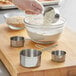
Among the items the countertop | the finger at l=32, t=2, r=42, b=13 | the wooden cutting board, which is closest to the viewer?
the wooden cutting board

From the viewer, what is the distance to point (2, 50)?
1.25 metres

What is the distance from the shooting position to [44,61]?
113 centimetres

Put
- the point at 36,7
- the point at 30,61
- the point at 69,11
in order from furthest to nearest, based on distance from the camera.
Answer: the point at 69,11, the point at 36,7, the point at 30,61

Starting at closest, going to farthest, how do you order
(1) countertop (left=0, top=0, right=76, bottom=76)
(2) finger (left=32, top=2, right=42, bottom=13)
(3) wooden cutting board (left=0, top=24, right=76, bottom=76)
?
(3) wooden cutting board (left=0, top=24, right=76, bottom=76), (2) finger (left=32, top=2, right=42, bottom=13), (1) countertop (left=0, top=0, right=76, bottom=76)

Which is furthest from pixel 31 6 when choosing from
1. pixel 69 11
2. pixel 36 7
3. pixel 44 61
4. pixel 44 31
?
pixel 69 11

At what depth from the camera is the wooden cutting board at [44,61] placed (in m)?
1.06

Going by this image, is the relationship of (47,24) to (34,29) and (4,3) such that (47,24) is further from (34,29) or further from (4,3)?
(4,3)

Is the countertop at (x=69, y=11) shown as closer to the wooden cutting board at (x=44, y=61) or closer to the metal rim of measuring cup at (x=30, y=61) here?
the wooden cutting board at (x=44, y=61)

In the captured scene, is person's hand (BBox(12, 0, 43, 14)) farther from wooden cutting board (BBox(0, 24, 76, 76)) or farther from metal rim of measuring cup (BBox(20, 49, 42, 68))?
metal rim of measuring cup (BBox(20, 49, 42, 68))

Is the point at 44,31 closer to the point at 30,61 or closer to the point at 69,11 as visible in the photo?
the point at 30,61

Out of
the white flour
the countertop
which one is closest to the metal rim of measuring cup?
the white flour

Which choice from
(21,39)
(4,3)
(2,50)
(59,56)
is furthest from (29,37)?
(4,3)

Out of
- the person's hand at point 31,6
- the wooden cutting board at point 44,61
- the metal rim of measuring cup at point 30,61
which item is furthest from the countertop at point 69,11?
the metal rim of measuring cup at point 30,61

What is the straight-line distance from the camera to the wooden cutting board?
1056 millimetres
